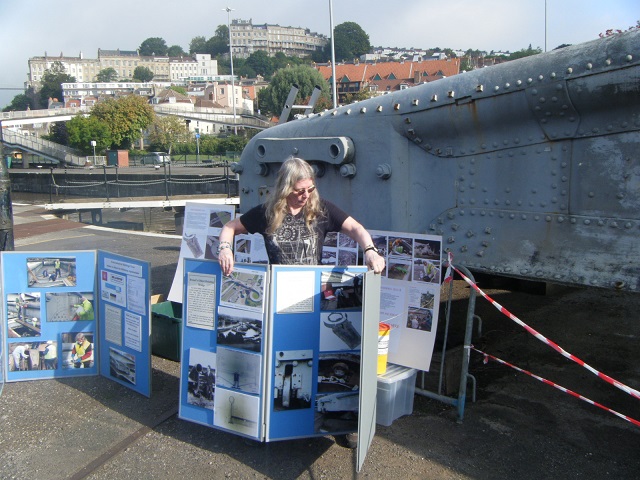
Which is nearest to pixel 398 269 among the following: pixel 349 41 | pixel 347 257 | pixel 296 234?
pixel 347 257

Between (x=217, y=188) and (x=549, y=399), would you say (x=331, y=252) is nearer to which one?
(x=549, y=399)

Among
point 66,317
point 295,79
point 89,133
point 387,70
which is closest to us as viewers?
point 66,317

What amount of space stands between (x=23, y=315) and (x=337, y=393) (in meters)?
2.78

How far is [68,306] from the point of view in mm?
5051

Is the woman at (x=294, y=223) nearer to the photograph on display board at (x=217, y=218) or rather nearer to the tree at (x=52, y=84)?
the photograph on display board at (x=217, y=218)

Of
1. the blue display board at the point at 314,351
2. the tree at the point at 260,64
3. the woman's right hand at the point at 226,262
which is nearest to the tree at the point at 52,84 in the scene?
the tree at the point at 260,64

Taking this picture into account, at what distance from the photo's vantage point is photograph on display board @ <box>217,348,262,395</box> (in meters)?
3.75

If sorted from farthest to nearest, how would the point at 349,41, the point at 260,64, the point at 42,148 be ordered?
1. the point at 260,64
2. the point at 349,41
3. the point at 42,148

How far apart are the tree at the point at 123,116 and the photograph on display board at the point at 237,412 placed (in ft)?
236

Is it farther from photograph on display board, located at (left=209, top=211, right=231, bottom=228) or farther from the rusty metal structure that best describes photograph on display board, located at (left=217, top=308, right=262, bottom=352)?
photograph on display board, located at (left=209, top=211, right=231, bottom=228)

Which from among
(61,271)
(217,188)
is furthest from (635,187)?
(217,188)

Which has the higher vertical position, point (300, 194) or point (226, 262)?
point (300, 194)

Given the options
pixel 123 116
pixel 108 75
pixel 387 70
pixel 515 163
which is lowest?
pixel 515 163

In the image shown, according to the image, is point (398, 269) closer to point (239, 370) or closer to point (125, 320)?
point (239, 370)
